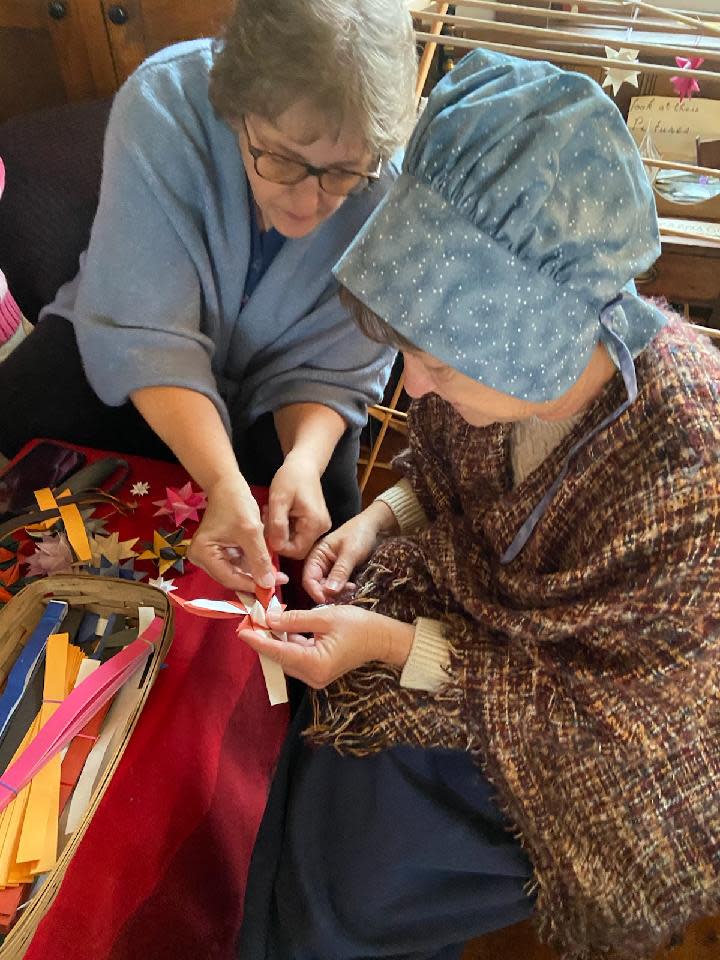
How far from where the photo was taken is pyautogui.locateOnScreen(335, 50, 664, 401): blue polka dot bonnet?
62cm

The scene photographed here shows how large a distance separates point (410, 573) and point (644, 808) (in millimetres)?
403

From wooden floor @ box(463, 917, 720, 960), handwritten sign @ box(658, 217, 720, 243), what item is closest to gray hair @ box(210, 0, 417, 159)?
handwritten sign @ box(658, 217, 720, 243)

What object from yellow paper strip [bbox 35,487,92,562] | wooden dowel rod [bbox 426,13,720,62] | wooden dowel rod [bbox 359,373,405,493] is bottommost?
wooden dowel rod [bbox 359,373,405,493]

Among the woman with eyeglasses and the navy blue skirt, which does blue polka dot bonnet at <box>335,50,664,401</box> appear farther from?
the navy blue skirt

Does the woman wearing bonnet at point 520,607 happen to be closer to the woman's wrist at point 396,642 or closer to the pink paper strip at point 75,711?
the woman's wrist at point 396,642

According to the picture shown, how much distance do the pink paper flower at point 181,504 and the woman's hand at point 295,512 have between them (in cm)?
11

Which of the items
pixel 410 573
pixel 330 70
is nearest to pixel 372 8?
pixel 330 70

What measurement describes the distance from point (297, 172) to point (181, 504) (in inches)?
19.8

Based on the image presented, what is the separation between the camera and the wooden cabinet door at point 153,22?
1.64m

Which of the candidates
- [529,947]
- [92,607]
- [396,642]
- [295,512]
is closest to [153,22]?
[295,512]

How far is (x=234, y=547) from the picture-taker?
3.32ft

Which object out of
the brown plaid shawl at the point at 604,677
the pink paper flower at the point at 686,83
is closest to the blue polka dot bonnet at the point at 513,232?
the brown plaid shawl at the point at 604,677

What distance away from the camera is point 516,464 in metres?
0.95

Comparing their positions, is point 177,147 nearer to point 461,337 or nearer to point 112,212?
point 112,212
